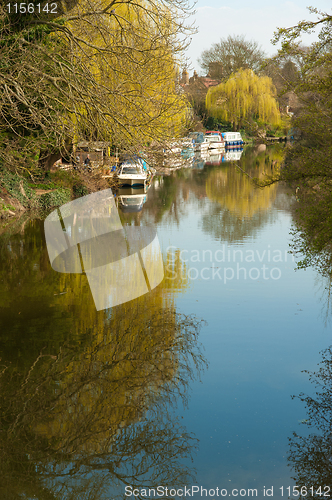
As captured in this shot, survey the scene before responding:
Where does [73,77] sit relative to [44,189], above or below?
above

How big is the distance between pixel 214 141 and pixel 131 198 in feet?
111

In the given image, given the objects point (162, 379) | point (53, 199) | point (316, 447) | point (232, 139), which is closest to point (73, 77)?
point (162, 379)

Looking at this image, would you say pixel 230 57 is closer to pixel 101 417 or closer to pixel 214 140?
pixel 214 140

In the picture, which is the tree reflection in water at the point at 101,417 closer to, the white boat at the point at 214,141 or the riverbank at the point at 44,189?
the riverbank at the point at 44,189

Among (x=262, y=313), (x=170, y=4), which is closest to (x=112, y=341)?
(x=262, y=313)

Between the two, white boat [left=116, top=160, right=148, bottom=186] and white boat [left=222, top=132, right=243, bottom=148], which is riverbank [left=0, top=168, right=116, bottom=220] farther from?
white boat [left=222, top=132, right=243, bottom=148]

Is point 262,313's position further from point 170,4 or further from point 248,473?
point 170,4

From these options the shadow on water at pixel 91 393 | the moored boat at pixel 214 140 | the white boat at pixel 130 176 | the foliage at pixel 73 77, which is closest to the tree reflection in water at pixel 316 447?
the shadow on water at pixel 91 393

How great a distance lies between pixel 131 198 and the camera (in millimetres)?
25938

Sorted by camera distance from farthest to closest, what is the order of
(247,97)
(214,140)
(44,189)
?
(247,97) → (214,140) → (44,189)

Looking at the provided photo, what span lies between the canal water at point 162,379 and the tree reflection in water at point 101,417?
0.02 meters

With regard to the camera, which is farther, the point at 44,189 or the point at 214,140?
the point at 214,140

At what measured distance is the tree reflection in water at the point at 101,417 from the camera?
5.20 m

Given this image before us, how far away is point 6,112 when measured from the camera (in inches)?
376
